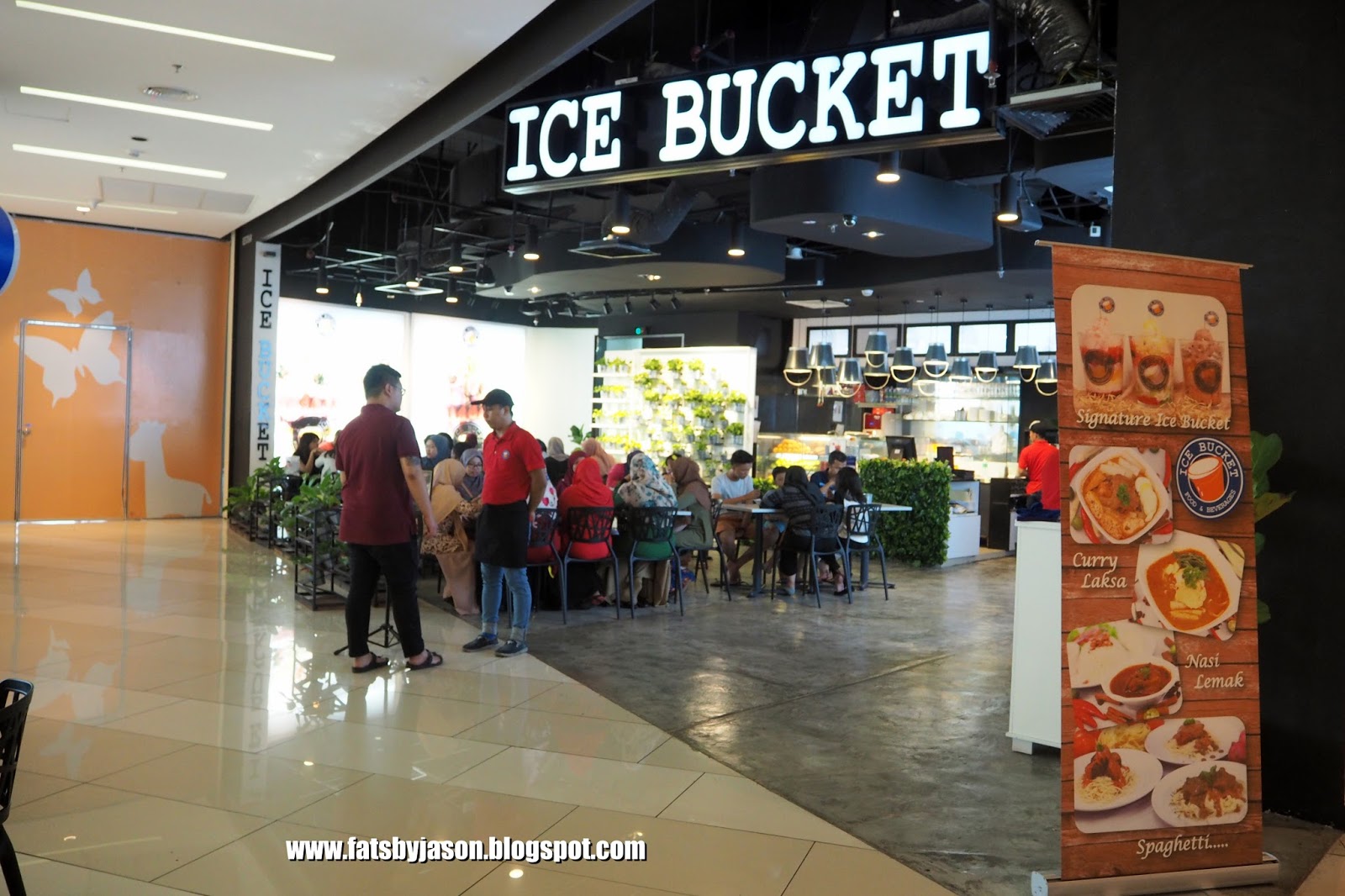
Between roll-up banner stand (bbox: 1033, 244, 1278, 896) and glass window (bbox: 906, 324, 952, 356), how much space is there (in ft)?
42.3

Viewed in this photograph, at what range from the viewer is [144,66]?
6.76m

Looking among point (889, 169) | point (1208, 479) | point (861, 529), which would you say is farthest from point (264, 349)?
point (1208, 479)

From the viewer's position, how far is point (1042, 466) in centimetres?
965

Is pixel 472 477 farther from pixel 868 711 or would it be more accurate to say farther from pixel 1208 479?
pixel 1208 479

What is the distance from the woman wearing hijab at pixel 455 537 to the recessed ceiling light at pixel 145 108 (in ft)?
10.4

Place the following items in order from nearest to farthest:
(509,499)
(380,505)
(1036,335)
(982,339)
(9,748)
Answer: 1. (9,748)
2. (380,505)
3. (509,499)
4. (1036,335)
5. (982,339)

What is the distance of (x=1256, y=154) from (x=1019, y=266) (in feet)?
24.4

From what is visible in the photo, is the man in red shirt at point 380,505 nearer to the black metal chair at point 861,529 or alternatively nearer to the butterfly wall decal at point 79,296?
the black metal chair at point 861,529

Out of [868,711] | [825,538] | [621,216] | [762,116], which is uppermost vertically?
[621,216]

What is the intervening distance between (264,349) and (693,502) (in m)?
6.80

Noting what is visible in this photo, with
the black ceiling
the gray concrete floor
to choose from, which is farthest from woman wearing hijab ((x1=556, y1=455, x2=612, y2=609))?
the black ceiling

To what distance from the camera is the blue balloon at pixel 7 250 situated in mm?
4926

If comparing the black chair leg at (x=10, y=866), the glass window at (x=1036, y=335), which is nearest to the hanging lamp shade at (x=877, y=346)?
the glass window at (x=1036, y=335)

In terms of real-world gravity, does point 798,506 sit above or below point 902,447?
below
